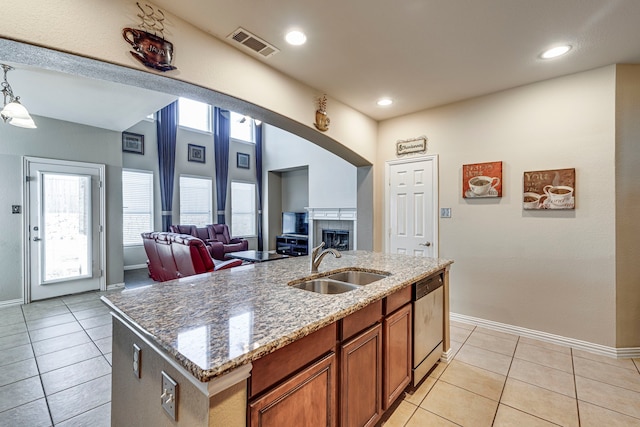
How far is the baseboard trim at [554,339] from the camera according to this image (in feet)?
8.71

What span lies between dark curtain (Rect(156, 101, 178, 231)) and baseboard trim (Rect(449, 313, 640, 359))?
6231 millimetres

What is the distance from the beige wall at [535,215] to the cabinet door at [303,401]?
9.13 feet

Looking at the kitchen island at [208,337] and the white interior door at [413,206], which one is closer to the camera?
the kitchen island at [208,337]

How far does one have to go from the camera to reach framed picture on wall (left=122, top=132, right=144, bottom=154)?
614 cm

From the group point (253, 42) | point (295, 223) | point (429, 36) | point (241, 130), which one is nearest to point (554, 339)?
point (429, 36)

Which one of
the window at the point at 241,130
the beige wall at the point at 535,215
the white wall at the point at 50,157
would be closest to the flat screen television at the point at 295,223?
the window at the point at 241,130

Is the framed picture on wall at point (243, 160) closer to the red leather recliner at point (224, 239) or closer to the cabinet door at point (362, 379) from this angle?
the red leather recliner at point (224, 239)

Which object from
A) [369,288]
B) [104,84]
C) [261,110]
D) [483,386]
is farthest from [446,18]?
[104,84]

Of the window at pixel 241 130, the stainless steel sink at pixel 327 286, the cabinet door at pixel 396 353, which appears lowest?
the cabinet door at pixel 396 353

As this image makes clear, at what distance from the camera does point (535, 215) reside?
3047 millimetres

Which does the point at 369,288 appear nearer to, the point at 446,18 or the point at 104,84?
the point at 446,18

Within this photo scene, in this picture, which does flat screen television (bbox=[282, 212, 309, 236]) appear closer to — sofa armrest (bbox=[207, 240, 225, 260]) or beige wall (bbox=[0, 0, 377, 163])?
sofa armrest (bbox=[207, 240, 225, 260])

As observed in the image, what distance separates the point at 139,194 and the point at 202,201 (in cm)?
143

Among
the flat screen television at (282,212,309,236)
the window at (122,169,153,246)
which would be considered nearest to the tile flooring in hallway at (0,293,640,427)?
the window at (122,169,153,246)
